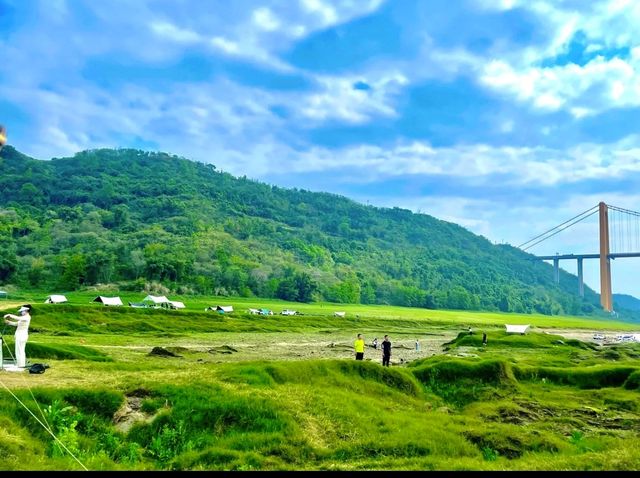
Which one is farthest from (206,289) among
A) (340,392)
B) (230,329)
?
(340,392)

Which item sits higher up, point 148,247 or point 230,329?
point 148,247

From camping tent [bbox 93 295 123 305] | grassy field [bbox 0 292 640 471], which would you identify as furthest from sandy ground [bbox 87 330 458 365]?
camping tent [bbox 93 295 123 305]

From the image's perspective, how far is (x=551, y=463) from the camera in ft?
40.5

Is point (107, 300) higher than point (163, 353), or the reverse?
point (107, 300)

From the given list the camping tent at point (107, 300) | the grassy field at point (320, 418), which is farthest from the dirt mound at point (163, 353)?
the camping tent at point (107, 300)

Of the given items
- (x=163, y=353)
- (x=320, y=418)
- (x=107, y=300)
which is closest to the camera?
(x=320, y=418)

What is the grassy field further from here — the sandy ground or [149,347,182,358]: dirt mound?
the sandy ground

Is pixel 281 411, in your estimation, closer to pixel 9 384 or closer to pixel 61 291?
pixel 9 384

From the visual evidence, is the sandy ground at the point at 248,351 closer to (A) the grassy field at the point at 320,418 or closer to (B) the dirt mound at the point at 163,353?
(B) the dirt mound at the point at 163,353

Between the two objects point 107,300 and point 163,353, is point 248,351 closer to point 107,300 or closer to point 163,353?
point 163,353

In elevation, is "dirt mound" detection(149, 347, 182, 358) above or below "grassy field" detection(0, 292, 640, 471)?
below

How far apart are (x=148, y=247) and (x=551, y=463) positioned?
168 metres

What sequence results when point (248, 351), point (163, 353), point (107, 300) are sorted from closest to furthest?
1. point (163, 353)
2. point (248, 351)
3. point (107, 300)

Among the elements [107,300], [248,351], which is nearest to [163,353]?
[248,351]
